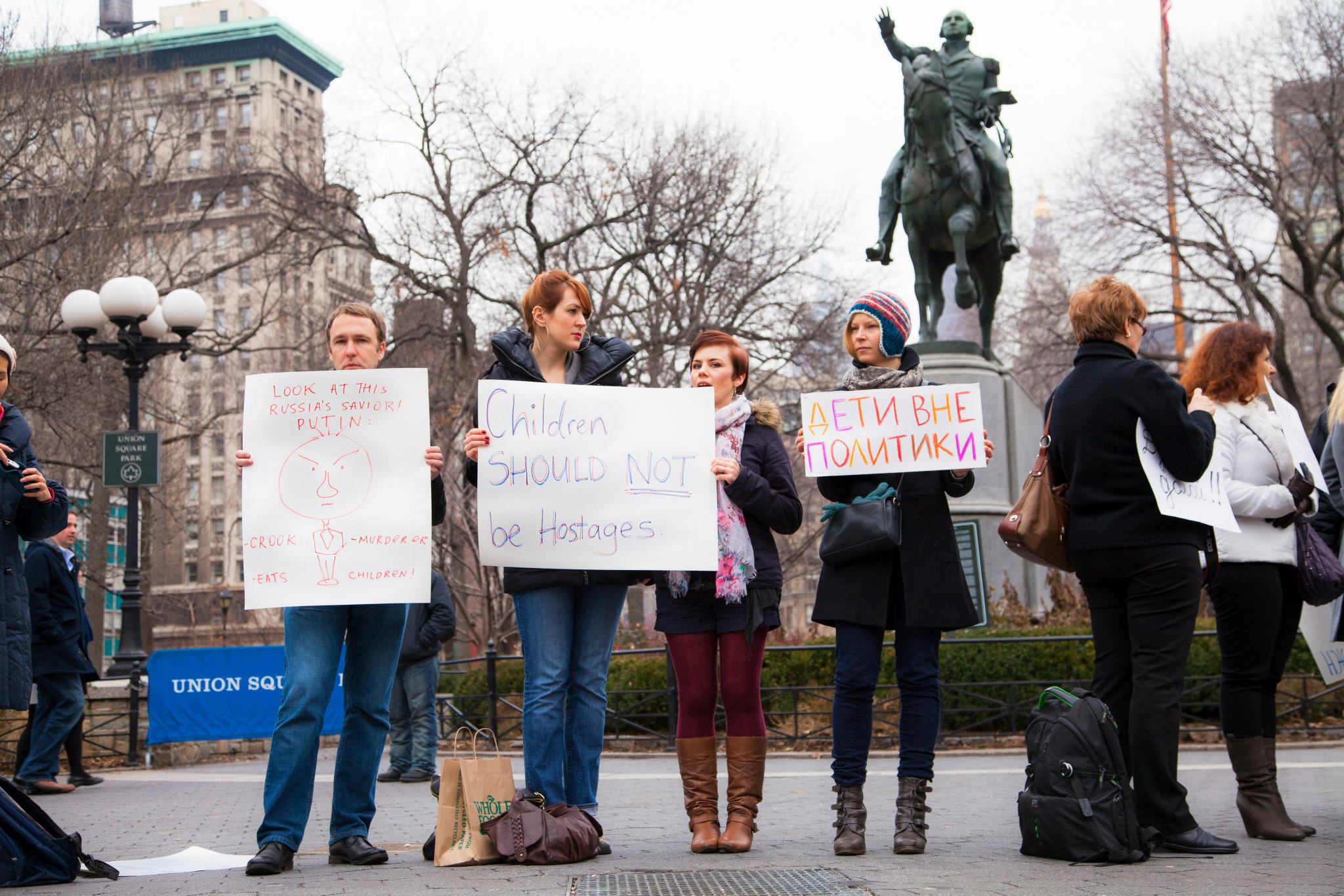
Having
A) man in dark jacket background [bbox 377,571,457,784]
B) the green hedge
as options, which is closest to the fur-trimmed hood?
man in dark jacket background [bbox 377,571,457,784]

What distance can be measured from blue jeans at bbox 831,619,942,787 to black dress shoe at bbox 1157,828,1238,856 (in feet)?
2.96

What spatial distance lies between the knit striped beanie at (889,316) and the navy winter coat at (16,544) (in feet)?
10.6

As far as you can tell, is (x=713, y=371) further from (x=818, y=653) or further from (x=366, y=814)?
(x=818, y=653)

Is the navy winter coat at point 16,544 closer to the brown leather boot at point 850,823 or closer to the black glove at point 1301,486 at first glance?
the brown leather boot at point 850,823

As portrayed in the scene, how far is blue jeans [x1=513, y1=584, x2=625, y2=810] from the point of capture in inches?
206

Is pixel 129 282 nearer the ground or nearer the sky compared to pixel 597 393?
nearer the sky

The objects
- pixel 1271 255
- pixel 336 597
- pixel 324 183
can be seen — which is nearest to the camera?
pixel 336 597

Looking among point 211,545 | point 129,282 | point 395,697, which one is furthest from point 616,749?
point 211,545

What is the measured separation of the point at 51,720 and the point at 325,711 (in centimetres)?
583

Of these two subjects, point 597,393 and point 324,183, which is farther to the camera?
point 324,183

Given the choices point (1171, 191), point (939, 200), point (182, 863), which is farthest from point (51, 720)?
point (1171, 191)

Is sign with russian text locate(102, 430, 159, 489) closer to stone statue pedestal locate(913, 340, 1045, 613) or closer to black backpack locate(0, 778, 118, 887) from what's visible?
stone statue pedestal locate(913, 340, 1045, 613)

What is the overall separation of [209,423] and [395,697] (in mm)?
22650

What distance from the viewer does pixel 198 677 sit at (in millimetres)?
13547
